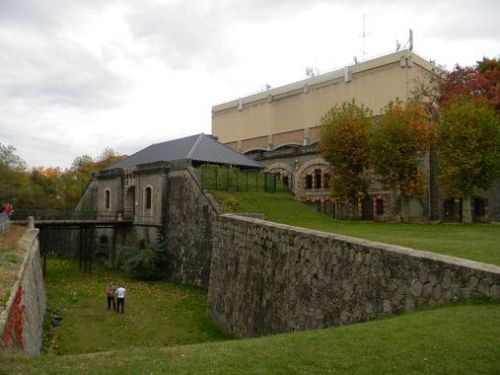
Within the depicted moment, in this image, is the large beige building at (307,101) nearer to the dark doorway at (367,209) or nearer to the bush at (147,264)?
the dark doorway at (367,209)

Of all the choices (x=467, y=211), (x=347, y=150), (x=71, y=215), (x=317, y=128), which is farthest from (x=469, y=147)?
(x=71, y=215)

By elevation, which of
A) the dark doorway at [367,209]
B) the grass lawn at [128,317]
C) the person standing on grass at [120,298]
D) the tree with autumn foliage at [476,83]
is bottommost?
the grass lawn at [128,317]

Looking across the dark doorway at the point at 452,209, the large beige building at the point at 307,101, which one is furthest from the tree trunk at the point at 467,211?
the large beige building at the point at 307,101

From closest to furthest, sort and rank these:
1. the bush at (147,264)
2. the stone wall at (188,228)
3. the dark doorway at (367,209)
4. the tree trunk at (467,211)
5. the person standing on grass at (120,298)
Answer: the person standing on grass at (120,298)
the stone wall at (188,228)
the tree trunk at (467,211)
the bush at (147,264)
the dark doorway at (367,209)

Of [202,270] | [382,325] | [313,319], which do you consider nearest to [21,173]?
[202,270]

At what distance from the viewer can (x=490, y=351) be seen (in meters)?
5.71

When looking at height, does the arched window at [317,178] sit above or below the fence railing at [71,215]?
above

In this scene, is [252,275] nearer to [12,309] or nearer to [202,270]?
[12,309]

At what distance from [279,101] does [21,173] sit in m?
32.2

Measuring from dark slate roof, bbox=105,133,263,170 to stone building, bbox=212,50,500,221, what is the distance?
473cm

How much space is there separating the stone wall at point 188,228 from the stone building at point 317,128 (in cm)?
993

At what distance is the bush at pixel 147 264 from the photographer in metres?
26.5

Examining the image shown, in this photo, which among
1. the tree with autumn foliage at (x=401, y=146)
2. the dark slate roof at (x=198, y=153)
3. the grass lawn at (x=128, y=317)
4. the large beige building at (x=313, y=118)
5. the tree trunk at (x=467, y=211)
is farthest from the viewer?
the large beige building at (x=313, y=118)

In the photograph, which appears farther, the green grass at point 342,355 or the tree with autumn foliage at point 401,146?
the tree with autumn foliage at point 401,146
